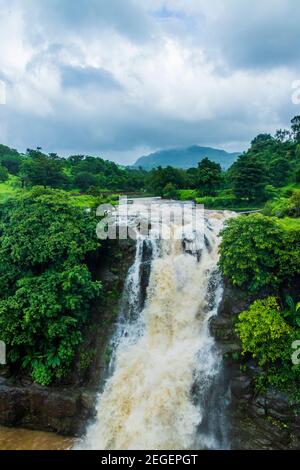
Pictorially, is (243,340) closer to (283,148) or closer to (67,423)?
(67,423)

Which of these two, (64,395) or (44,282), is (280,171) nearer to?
(44,282)

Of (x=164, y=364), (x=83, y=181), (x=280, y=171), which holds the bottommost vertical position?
(x=164, y=364)

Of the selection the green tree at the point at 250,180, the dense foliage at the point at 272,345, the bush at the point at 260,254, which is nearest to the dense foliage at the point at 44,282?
the bush at the point at 260,254

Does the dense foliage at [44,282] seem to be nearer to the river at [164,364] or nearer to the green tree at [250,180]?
the river at [164,364]

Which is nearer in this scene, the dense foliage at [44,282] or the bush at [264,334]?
the bush at [264,334]

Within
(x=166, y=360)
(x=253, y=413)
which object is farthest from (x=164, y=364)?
(x=253, y=413)

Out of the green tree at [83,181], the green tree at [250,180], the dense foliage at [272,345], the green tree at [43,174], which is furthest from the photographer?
the green tree at [83,181]

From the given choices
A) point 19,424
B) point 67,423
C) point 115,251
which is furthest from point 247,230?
point 19,424
